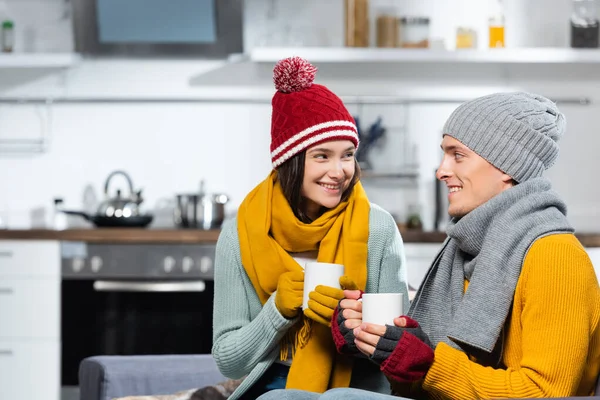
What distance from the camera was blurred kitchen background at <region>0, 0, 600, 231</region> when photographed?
15.2ft

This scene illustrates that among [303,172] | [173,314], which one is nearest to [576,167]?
[173,314]

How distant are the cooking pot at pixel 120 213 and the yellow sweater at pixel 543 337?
8.83 feet

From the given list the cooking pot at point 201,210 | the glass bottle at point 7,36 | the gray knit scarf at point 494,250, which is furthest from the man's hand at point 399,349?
the glass bottle at point 7,36

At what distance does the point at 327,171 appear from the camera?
2.00 m

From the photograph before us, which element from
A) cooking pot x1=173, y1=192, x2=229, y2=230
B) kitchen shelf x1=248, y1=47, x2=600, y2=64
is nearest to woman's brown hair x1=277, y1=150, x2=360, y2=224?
cooking pot x1=173, y1=192, x2=229, y2=230

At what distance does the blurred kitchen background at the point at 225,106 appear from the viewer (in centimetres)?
463

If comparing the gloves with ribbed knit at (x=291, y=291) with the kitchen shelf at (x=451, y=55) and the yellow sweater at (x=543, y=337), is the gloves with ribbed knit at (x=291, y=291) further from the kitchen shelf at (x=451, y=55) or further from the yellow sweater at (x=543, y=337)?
the kitchen shelf at (x=451, y=55)

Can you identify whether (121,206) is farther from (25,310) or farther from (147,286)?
(25,310)

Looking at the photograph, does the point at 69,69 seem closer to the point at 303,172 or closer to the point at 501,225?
the point at 303,172

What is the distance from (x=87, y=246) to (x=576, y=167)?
7.84ft

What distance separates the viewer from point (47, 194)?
15.2 ft

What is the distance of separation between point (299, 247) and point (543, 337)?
2.10ft

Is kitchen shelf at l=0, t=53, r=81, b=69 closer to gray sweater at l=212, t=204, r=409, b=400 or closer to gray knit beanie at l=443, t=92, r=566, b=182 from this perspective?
gray sweater at l=212, t=204, r=409, b=400

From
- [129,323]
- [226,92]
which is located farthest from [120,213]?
[226,92]
